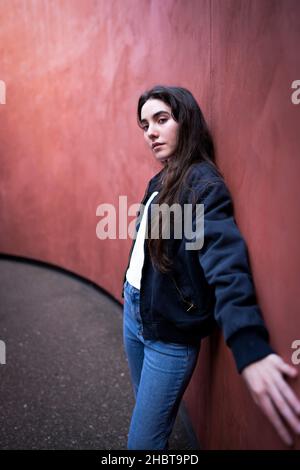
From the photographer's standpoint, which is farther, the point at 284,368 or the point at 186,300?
the point at 186,300

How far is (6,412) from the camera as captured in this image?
1778mm

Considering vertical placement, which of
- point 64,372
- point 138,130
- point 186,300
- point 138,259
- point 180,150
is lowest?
point 64,372

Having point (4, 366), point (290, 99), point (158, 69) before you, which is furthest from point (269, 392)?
point (4, 366)

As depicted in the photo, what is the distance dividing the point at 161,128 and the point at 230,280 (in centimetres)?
62

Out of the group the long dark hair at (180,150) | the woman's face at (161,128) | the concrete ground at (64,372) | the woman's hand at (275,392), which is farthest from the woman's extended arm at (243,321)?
the concrete ground at (64,372)

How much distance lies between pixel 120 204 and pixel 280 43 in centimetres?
221

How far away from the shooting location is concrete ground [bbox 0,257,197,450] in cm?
164

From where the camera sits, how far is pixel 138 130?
7.77ft

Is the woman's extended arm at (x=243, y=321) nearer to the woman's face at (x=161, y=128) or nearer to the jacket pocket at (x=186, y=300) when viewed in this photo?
the jacket pocket at (x=186, y=300)

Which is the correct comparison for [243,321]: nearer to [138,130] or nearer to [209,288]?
[209,288]

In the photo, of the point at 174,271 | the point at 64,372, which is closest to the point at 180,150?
the point at 174,271

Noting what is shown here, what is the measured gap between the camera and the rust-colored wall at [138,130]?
29.0 inches
